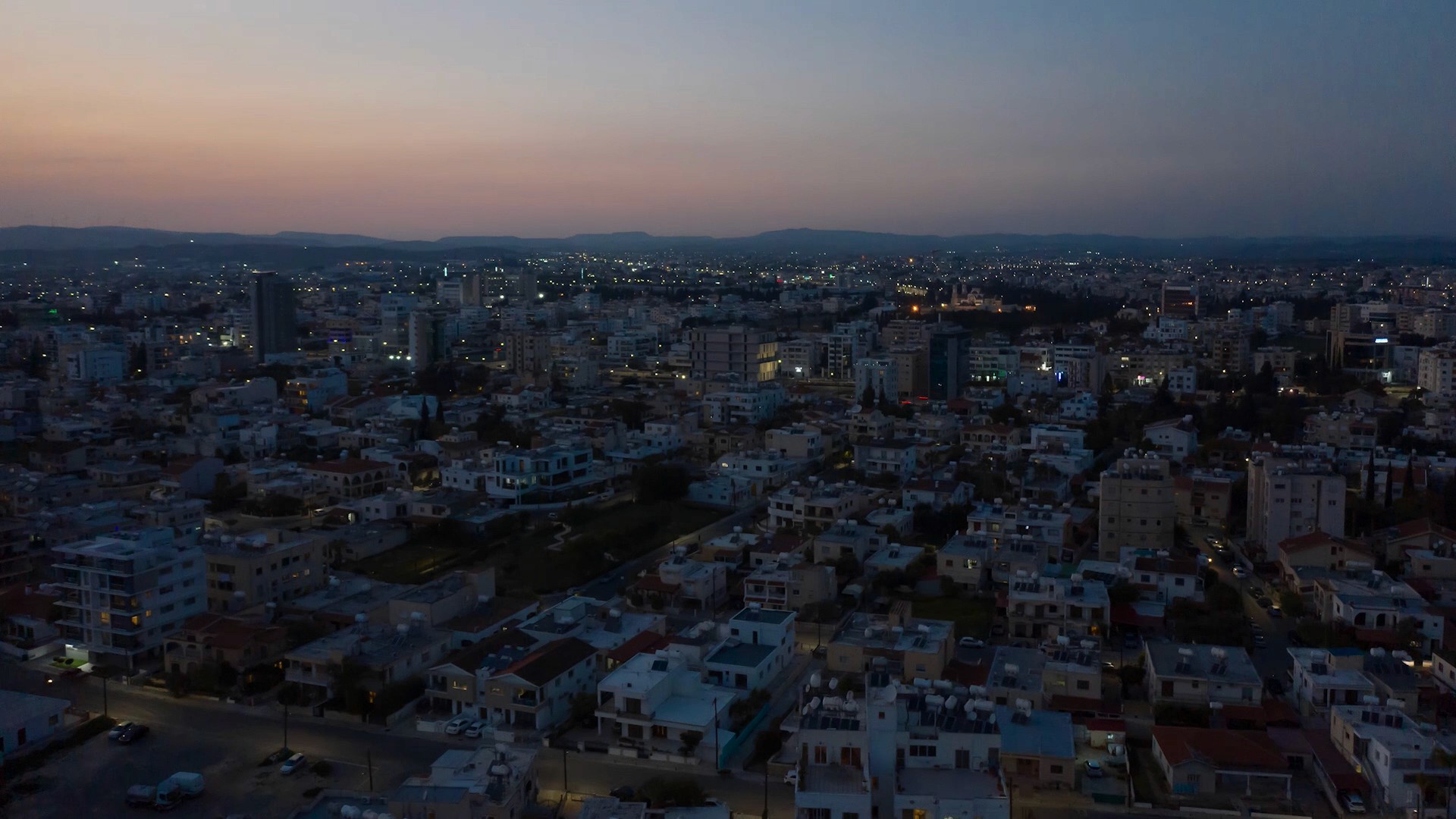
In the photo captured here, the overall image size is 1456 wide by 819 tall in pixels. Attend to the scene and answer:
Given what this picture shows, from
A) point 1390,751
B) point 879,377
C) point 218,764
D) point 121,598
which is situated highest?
point 879,377

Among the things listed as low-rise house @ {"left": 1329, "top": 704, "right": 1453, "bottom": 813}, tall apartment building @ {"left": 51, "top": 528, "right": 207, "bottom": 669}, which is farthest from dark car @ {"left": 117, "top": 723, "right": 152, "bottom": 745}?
low-rise house @ {"left": 1329, "top": 704, "right": 1453, "bottom": 813}

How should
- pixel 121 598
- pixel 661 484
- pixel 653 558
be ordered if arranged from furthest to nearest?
pixel 661 484 → pixel 653 558 → pixel 121 598

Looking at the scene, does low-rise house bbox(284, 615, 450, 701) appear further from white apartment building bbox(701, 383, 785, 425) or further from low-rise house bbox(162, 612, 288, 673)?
white apartment building bbox(701, 383, 785, 425)

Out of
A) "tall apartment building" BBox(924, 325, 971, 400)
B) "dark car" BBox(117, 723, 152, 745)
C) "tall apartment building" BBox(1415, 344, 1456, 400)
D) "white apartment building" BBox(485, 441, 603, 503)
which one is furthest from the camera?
"tall apartment building" BBox(924, 325, 971, 400)

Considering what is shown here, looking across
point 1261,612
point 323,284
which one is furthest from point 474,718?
point 323,284

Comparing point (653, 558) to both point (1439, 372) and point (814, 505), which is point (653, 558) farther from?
point (1439, 372)

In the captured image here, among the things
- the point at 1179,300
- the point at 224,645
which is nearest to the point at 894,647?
the point at 224,645
